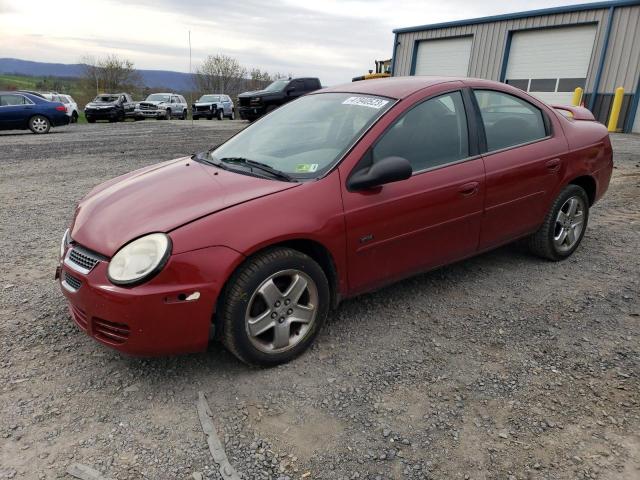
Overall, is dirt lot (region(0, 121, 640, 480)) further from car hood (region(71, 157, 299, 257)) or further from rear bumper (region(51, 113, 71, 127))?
rear bumper (region(51, 113, 71, 127))

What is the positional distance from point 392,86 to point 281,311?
5.98ft

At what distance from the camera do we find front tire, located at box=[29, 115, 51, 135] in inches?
663

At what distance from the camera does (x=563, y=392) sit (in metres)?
2.55

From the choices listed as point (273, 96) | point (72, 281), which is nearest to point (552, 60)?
point (273, 96)

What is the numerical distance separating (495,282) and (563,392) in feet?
4.70

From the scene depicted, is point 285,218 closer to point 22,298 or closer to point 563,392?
point 563,392

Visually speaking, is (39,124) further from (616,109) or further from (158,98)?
(616,109)

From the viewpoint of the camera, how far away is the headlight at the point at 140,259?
233cm

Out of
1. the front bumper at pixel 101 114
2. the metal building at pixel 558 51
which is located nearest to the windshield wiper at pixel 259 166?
the metal building at pixel 558 51

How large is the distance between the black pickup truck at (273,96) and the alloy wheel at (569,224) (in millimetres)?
17081

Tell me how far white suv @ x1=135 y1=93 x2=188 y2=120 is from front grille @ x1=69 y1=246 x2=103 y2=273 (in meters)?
27.0

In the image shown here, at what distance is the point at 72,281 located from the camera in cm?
257

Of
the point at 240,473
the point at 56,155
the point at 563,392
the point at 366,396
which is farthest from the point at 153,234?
the point at 56,155

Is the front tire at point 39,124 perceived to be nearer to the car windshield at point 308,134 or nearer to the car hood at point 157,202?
the car windshield at point 308,134
